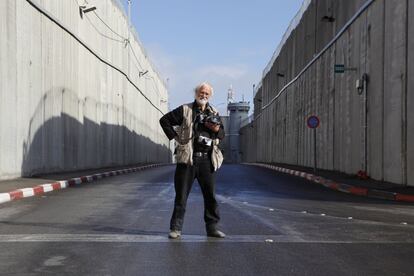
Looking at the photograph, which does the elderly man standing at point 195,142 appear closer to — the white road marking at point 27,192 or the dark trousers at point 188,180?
the dark trousers at point 188,180

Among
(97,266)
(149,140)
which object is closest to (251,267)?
(97,266)

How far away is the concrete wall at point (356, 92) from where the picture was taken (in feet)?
51.3

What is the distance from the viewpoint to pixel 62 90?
22625 mm

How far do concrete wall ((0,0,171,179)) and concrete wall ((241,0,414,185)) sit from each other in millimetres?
10732

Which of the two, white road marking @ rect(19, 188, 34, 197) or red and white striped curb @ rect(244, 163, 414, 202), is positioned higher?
white road marking @ rect(19, 188, 34, 197)

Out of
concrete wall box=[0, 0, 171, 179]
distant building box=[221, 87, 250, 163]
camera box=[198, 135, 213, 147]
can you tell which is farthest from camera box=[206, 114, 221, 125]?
distant building box=[221, 87, 250, 163]

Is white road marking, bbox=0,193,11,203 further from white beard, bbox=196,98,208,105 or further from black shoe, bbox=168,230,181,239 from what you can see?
white beard, bbox=196,98,208,105

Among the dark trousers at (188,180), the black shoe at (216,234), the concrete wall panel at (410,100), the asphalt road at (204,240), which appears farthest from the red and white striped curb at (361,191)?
the dark trousers at (188,180)

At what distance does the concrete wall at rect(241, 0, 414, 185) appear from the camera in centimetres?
1563

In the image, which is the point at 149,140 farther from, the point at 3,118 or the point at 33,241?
the point at 33,241

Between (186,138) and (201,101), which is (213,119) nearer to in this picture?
(201,101)

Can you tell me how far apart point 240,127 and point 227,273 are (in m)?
83.0

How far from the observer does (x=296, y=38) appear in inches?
1508

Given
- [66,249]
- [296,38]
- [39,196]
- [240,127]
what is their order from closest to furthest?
[66,249], [39,196], [296,38], [240,127]
